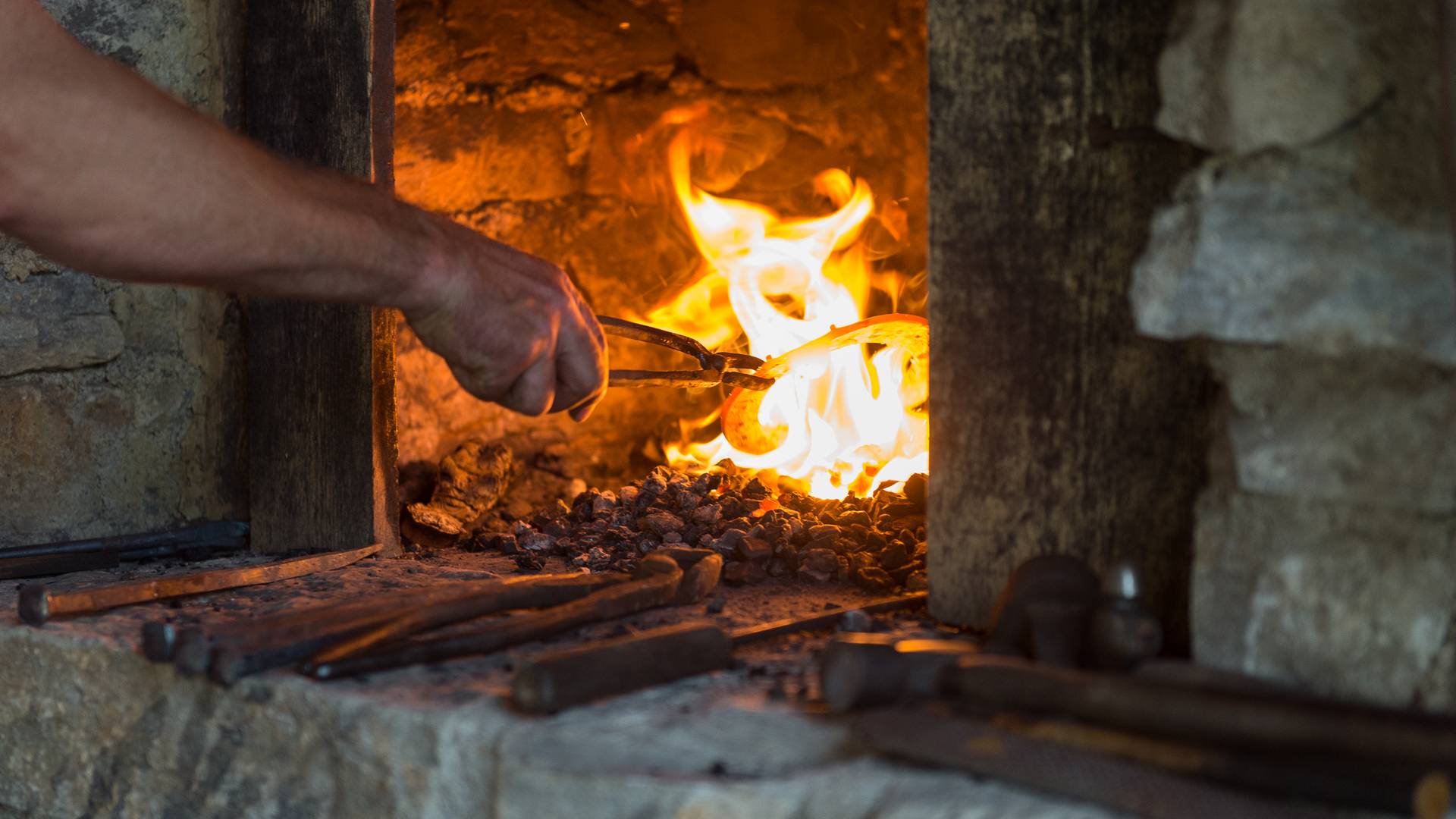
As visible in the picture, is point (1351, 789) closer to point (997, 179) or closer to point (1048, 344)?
point (1048, 344)

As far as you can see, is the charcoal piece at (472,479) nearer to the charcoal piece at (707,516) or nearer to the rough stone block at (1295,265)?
the charcoal piece at (707,516)

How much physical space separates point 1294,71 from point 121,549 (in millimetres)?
2047

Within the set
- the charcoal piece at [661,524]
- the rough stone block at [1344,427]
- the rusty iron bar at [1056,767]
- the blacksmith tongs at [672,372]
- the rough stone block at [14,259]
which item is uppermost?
the rough stone block at [14,259]

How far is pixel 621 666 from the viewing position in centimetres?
144

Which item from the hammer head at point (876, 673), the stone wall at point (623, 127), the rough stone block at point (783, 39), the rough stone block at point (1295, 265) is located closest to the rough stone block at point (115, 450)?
the stone wall at point (623, 127)

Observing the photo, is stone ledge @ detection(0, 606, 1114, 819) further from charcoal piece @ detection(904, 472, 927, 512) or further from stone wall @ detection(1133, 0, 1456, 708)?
charcoal piece @ detection(904, 472, 927, 512)

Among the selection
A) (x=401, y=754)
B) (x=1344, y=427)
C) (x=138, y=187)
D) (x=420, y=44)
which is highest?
(x=420, y=44)

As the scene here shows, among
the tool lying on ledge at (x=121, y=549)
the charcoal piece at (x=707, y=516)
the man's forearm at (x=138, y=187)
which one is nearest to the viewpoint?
the man's forearm at (x=138, y=187)

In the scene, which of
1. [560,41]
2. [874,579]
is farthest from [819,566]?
[560,41]

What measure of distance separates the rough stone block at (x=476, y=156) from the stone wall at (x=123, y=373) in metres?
0.51

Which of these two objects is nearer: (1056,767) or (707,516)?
(1056,767)

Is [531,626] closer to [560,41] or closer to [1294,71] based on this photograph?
[1294,71]

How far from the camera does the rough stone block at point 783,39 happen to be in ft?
9.84

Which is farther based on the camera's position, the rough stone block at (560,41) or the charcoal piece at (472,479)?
the rough stone block at (560,41)
